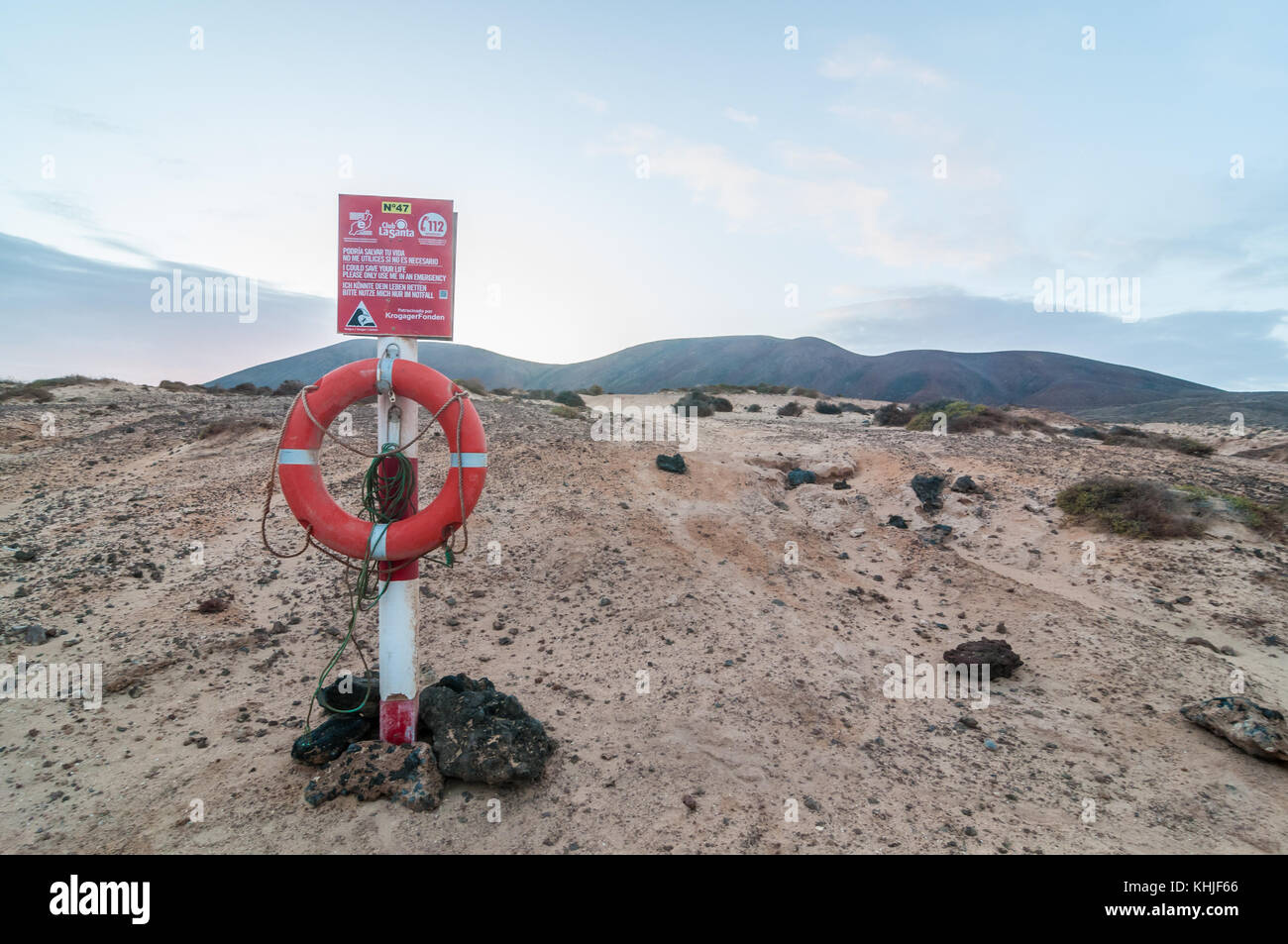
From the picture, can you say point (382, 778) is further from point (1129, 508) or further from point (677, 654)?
point (1129, 508)

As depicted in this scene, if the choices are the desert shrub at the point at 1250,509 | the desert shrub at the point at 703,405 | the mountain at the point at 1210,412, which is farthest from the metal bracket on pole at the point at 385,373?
the mountain at the point at 1210,412

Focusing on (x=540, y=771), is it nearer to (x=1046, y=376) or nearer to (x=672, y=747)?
(x=672, y=747)

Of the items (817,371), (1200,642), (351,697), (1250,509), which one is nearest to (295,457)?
(351,697)

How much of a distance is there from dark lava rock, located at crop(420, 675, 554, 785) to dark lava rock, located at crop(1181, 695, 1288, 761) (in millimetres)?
4360

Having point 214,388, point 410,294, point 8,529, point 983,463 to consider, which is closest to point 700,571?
point 410,294

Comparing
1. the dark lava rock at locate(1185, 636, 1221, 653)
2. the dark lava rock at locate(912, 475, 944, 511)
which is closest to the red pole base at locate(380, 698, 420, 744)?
the dark lava rock at locate(1185, 636, 1221, 653)

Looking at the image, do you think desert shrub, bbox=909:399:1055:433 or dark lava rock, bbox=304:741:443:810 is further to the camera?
desert shrub, bbox=909:399:1055:433

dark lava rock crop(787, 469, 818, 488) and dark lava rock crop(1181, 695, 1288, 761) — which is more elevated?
dark lava rock crop(787, 469, 818, 488)

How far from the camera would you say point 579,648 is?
15.6ft

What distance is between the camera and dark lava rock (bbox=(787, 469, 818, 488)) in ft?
29.6

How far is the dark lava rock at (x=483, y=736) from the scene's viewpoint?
121 inches

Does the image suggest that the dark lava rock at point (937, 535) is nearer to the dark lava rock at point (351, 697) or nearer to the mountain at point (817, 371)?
the dark lava rock at point (351, 697)

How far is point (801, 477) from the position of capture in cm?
906

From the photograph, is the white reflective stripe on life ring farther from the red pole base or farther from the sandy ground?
the sandy ground
